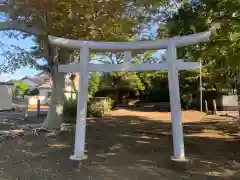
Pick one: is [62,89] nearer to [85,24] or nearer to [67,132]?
[67,132]

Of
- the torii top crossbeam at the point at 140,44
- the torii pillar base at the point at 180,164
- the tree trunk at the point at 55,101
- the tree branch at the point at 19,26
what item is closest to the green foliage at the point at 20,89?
the tree trunk at the point at 55,101

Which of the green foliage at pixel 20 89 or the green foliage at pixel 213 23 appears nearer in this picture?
the green foliage at pixel 213 23

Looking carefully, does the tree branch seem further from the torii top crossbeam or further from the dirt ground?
the dirt ground

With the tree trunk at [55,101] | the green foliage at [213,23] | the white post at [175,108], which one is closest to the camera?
the white post at [175,108]

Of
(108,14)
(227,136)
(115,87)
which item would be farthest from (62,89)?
(115,87)

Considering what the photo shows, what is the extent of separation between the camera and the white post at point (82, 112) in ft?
21.9

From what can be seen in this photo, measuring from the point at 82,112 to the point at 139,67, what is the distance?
167cm

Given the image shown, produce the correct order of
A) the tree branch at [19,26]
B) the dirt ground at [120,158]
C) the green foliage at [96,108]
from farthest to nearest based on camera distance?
the green foliage at [96,108] → the tree branch at [19,26] → the dirt ground at [120,158]

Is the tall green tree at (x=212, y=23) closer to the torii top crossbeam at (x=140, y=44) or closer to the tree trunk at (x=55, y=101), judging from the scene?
the torii top crossbeam at (x=140, y=44)

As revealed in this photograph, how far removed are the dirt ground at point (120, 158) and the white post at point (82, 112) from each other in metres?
0.27

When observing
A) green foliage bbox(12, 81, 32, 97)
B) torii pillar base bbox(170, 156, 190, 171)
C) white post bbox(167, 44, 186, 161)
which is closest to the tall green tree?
white post bbox(167, 44, 186, 161)

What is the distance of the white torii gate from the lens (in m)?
6.52

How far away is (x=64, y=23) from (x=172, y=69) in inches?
174

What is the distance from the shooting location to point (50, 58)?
10.7 metres
